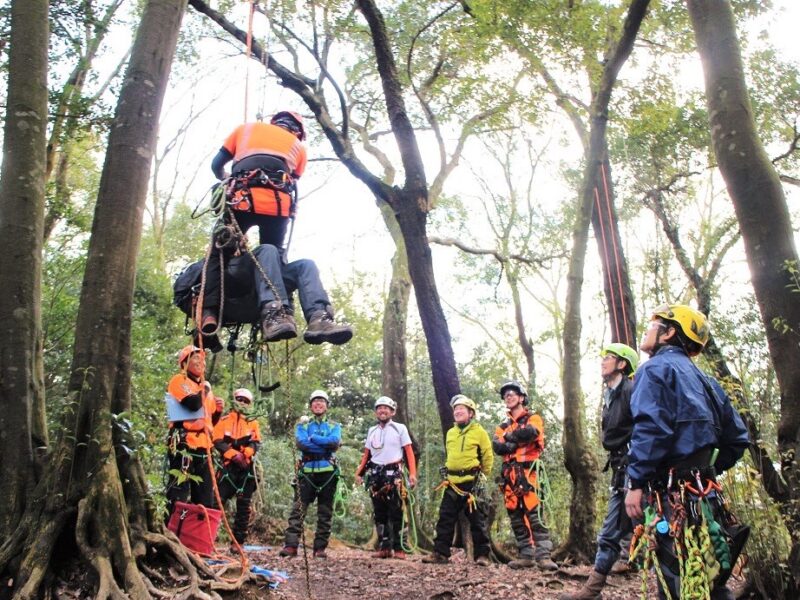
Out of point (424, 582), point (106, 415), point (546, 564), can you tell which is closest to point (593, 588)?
point (424, 582)

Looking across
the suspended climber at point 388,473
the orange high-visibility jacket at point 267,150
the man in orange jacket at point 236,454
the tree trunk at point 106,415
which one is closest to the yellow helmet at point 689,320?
the orange high-visibility jacket at point 267,150

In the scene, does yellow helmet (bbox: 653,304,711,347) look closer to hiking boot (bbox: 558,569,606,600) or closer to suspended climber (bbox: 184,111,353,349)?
suspended climber (bbox: 184,111,353,349)

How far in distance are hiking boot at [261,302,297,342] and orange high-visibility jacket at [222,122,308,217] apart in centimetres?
74

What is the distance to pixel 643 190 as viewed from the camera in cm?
1366

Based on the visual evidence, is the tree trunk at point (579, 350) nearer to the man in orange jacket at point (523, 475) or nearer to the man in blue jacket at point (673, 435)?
the man in orange jacket at point (523, 475)

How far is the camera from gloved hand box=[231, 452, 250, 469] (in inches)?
313

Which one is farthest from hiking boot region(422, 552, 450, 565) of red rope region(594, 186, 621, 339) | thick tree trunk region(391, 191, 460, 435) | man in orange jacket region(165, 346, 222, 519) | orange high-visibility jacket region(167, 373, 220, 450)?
red rope region(594, 186, 621, 339)

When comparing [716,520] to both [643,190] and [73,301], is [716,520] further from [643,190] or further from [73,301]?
[643,190]

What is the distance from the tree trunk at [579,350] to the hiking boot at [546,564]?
1.22 meters

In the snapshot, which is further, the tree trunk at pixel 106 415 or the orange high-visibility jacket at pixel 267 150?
the orange high-visibility jacket at pixel 267 150

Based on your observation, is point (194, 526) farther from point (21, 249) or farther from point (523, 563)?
point (523, 563)

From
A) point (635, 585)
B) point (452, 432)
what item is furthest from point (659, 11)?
point (635, 585)

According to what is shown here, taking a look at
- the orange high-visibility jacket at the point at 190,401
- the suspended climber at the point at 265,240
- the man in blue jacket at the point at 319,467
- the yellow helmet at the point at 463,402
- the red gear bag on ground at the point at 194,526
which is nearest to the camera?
the suspended climber at the point at 265,240

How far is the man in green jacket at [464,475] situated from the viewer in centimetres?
778
